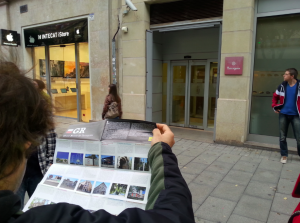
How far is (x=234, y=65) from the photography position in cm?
599

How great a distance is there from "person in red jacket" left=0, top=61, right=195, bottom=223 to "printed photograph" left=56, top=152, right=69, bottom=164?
18.8 inches

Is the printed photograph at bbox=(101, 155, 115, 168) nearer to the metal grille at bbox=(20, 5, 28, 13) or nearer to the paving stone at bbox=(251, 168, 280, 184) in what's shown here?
the paving stone at bbox=(251, 168, 280, 184)

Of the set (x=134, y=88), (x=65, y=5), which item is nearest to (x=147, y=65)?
(x=134, y=88)

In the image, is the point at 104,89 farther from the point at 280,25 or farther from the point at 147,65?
the point at 280,25

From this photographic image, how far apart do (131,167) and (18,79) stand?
30.1 inches

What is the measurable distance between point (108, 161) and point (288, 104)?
15.9ft

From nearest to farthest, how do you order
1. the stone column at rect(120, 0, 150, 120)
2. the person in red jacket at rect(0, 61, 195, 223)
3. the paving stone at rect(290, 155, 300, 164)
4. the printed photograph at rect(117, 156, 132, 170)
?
the person in red jacket at rect(0, 61, 195, 223)
the printed photograph at rect(117, 156, 132, 170)
the paving stone at rect(290, 155, 300, 164)
the stone column at rect(120, 0, 150, 120)

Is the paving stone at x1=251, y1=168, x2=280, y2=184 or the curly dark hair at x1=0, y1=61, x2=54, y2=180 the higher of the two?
the curly dark hair at x1=0, y1=61, x2=54, y2=180

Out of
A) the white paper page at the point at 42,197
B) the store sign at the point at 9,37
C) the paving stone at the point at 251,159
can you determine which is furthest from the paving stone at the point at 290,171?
the store sign at the point at 9,37

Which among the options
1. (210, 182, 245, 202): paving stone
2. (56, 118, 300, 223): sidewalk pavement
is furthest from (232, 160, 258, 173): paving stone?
(210, 182, 245, 202): paving stone

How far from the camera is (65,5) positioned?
9.19 meters

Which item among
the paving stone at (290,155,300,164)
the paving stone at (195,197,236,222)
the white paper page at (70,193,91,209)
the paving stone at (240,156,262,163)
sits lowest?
the paving stone at (195,197,236,222)

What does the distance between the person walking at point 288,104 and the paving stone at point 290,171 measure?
184 millimetres

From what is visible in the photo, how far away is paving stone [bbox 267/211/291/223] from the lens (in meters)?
3.06
